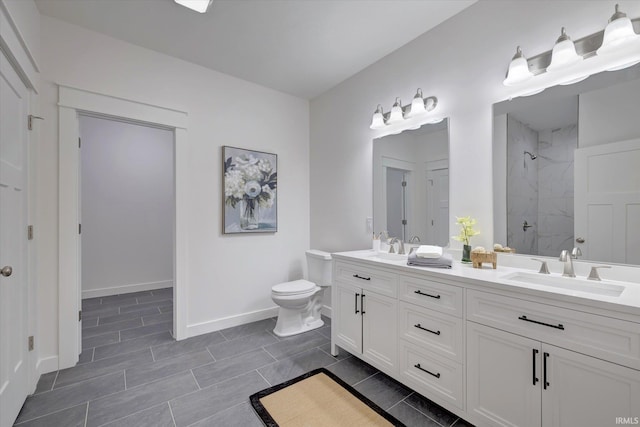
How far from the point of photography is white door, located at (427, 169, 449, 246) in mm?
2205

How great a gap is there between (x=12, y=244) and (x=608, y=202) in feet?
10.9

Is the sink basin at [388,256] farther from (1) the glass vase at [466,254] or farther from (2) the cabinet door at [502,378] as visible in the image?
(2) the cabinet door at [502,378]

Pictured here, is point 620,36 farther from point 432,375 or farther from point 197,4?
point 197,4

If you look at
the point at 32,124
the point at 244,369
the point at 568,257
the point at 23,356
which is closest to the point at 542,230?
the point at 568,257

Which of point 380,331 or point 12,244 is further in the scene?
point 380,331

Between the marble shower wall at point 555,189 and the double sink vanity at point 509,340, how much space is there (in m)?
0.18

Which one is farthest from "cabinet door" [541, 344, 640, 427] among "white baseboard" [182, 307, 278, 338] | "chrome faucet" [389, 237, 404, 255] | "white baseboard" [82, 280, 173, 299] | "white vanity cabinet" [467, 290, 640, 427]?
"white baseboard" [82, 280, 173, 299]

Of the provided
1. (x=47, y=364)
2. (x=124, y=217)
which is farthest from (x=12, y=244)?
(x=124, y=217)

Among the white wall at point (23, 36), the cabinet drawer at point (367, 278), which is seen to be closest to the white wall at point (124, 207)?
the white wall at point (23, 36)

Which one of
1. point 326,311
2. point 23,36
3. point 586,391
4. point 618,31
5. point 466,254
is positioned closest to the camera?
point 586,391

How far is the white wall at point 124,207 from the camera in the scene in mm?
4020

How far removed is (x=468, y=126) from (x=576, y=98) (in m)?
0.59

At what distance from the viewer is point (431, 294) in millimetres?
1672

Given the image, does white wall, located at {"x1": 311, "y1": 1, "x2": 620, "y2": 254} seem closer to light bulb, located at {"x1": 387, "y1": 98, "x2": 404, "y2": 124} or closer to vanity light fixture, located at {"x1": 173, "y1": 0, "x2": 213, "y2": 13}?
light bulb, located at {"x1": 387, "y1": 98, "x2": 404, "y2": 124}
